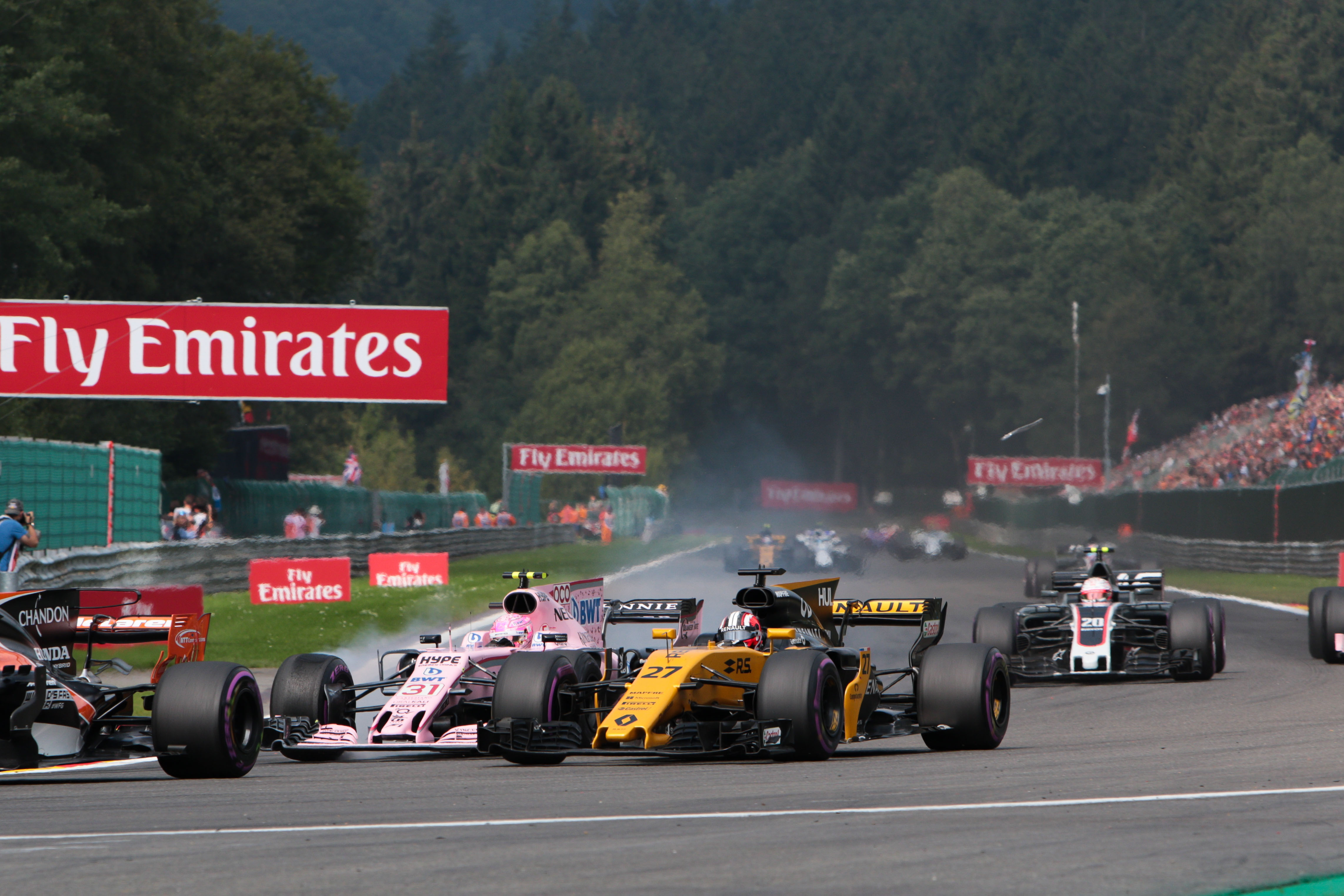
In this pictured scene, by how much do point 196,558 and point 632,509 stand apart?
5417 centimetres

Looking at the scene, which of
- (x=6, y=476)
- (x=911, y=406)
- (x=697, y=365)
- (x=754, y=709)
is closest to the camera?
(x=754, y=709)

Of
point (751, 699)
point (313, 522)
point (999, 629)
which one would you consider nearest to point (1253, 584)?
point (313, 522)

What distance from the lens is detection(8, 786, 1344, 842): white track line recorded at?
308 inches

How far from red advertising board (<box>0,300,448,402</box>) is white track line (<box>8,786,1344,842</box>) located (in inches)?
747

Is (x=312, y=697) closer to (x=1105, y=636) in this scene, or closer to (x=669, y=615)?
(x=669, y=615)

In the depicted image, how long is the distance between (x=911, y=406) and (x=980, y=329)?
1822 centimetres

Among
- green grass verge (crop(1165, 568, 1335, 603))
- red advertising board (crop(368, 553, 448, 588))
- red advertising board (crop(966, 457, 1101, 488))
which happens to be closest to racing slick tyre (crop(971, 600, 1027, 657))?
green grass verge (crop(1165, 568, 1335, 603))

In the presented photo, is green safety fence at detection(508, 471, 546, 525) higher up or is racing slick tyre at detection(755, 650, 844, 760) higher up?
green safety fence at detection(508, 471, 546, 525)

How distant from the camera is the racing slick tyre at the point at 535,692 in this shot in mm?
10977

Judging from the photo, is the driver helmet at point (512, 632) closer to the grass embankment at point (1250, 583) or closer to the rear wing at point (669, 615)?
the rear wing at point (669, 615)

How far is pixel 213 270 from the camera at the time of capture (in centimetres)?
5262

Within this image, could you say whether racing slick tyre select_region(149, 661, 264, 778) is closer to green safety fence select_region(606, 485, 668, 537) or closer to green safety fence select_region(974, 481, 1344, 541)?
green safety fence select_region(974, 481, 1344, 541)

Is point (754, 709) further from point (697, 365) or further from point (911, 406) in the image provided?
point (911, 406)

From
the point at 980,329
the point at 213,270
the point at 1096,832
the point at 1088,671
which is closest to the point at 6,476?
the point at 1088,671
